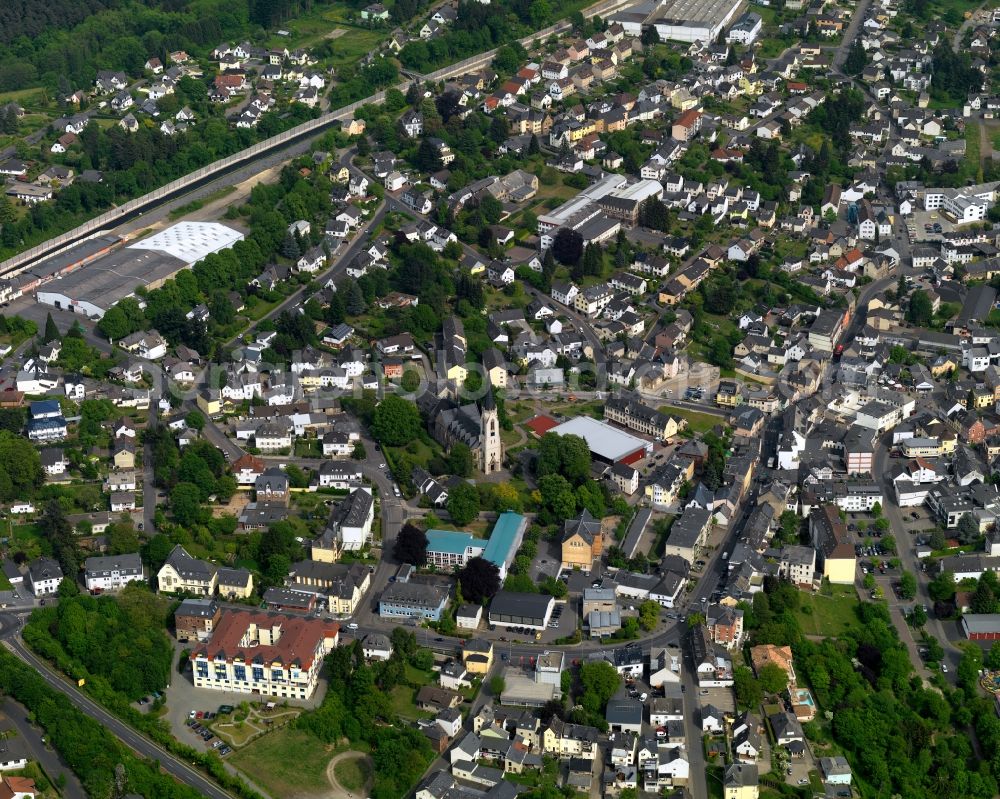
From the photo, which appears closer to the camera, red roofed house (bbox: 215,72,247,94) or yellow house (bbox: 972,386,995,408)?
yellow house (bbox: 972,386,995,408)

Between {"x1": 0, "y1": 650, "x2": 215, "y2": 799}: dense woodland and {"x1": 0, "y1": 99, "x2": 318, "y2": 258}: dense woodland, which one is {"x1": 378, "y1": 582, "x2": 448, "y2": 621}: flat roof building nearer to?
{"x1": 0, "y1": 650, "x2": 215, "y2": 799}: dense woodland

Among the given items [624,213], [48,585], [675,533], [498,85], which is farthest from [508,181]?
[48,585]

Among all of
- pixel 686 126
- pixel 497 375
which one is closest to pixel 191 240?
pixel 497 375

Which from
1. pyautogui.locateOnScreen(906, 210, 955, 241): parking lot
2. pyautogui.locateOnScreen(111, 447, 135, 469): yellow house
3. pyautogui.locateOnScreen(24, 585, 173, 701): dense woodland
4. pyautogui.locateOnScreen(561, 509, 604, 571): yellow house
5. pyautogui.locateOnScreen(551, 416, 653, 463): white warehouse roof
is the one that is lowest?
pyautogui.locateOnScreen(906, 210, 955, 241): parking lot

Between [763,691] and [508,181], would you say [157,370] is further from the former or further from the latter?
[763,691]

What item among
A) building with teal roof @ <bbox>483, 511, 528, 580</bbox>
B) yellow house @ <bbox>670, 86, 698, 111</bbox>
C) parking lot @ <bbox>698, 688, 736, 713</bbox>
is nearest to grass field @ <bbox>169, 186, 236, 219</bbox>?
yellow house @ <bbox>670, 86, 698, 111</bbox>
